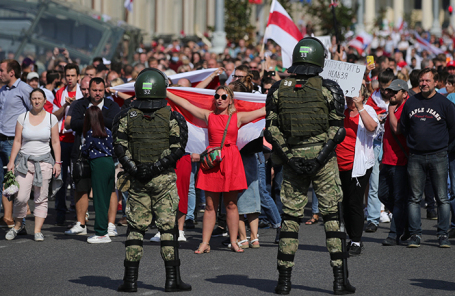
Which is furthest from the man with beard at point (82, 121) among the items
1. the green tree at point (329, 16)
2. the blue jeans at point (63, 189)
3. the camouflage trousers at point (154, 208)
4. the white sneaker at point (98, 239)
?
the green tree at point (329, 16)

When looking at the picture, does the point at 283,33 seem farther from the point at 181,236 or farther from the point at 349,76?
the point at 349,76

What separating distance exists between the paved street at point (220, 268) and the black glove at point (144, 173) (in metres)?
1.00

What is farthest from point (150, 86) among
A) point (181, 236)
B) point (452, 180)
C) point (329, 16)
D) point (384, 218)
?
point (329, 16)

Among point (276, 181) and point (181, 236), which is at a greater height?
point (276, 181)

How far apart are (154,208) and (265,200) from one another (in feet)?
10.8

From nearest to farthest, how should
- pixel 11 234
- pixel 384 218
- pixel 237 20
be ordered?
pixel 11 234 → pixel 384 218 → pixel 237 20

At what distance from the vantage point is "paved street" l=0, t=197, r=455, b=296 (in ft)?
21.9

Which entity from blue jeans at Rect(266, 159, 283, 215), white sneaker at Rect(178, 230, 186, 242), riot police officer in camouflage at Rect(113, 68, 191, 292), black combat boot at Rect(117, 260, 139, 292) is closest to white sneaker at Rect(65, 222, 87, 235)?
white sneaker at Rect(178, 230, 186, 242)

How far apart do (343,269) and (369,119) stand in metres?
2.24

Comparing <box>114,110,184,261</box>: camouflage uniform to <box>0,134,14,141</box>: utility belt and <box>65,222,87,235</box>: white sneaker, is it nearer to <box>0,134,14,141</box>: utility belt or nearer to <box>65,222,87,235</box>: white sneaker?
<box>65,222,87,235</box>: white sneaker

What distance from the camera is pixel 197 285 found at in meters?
6.79

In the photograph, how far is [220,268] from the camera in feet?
24.8

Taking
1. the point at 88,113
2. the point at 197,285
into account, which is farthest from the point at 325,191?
the point at 88,113

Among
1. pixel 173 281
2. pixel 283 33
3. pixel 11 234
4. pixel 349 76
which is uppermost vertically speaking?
pixel 283 33
